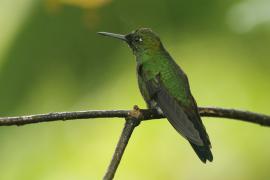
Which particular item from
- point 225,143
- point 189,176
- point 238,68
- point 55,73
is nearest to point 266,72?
point 238,68

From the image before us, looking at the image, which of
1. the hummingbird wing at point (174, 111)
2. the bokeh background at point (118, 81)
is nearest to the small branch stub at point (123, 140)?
the hummingbird wing at point (174, 111)

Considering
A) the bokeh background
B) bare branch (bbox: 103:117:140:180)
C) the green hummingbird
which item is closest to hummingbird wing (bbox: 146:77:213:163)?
the green hummingbird

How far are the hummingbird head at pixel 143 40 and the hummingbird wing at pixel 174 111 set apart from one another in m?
0.21

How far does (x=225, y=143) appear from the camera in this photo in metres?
3.96

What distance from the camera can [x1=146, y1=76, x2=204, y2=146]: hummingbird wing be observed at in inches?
74.8

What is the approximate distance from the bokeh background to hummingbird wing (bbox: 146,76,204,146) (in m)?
1.49

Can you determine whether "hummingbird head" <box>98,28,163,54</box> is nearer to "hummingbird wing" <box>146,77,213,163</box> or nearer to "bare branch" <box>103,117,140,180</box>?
"hummingbird wing" <box>146,77,213,163</box>

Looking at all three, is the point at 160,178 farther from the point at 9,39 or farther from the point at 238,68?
the point at 9,39

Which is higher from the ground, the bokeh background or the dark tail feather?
the dark tail feather

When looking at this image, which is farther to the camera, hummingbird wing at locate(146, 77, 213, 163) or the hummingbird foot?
hummingbird wing at locate(146, 77, 213, 163)

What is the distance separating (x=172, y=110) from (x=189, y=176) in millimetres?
1672

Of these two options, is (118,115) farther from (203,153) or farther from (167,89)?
(167,89)

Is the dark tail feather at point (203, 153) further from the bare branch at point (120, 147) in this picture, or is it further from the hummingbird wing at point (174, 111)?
the bare branch at point (120, 147)

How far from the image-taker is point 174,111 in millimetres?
2143
